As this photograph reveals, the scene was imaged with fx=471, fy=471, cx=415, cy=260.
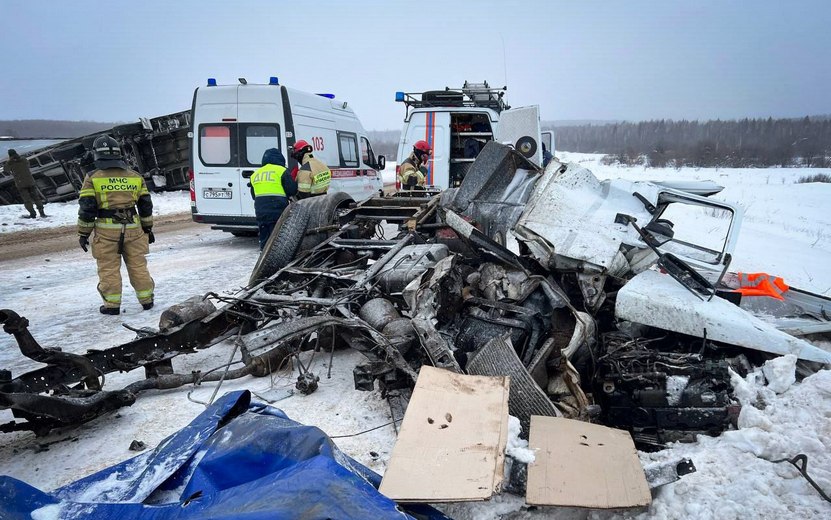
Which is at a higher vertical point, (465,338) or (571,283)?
(571,283)

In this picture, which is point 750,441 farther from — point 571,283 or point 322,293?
point 322,293

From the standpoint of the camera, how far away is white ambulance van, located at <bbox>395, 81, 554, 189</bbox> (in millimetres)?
8074

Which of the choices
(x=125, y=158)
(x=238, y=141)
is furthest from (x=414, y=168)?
(x=125, y=158)

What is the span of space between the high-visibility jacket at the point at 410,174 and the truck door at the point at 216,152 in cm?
291

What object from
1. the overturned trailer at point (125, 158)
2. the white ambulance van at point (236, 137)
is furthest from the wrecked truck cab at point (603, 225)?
the overturned trailer at point (125, 158)

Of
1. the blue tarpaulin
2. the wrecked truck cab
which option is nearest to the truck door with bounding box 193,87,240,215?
the wrecked truck cab

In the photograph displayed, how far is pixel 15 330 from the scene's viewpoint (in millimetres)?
2592

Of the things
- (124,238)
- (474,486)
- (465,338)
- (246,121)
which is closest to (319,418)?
(465,338)

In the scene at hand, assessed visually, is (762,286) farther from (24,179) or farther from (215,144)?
(24,179)

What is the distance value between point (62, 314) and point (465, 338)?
438cm

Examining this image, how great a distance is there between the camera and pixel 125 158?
43.3 feet

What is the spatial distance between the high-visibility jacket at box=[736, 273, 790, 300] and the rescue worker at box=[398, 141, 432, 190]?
4493 mm

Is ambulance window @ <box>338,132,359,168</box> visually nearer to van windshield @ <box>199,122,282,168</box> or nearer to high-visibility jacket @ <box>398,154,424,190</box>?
van windshield @ <box>199,122,282,168</box>

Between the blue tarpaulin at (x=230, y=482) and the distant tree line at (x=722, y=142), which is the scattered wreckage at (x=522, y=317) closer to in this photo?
the blue tarpaulin at (x=230, y=482)
